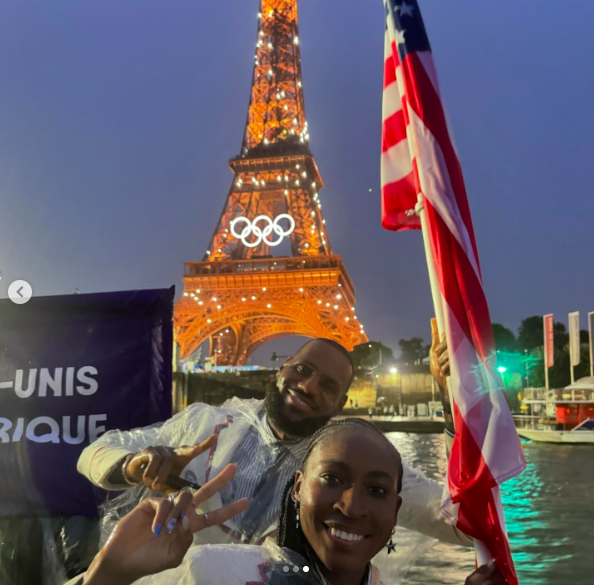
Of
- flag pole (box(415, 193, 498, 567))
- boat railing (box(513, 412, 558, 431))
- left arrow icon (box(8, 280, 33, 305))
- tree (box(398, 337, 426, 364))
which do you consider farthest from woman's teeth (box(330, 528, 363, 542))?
tree (box(398, 337, 426, 364))

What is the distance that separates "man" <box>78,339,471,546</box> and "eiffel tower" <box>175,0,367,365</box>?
31.1m

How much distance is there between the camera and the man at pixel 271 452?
2.38 meters

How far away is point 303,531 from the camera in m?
1.63

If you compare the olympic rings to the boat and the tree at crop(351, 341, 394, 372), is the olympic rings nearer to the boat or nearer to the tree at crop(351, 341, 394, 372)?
the boat

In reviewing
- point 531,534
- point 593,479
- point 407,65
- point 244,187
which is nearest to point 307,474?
point 407,65

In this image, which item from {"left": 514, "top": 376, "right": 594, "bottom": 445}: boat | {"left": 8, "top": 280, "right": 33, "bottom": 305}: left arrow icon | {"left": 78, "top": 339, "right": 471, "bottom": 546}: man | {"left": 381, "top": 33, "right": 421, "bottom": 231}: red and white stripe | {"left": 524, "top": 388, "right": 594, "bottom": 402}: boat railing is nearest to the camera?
{"left": 78, "top": 339, "right": 471, "bottom": 546}: man

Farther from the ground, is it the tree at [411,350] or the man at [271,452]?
the man at [271,452]

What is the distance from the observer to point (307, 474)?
166 centimetres

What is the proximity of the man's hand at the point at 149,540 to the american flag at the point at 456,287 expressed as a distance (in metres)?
0.98

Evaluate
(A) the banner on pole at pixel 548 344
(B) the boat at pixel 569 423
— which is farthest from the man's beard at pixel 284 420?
(A) the banner on pole at pixel 548 344

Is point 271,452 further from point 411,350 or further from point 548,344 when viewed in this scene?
point 411,350

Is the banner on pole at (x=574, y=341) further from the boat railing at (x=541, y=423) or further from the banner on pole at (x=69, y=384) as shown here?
the banner on pole at (x=69, y=384)

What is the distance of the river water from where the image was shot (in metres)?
3.39

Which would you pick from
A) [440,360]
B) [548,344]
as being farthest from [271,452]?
[548,344]
